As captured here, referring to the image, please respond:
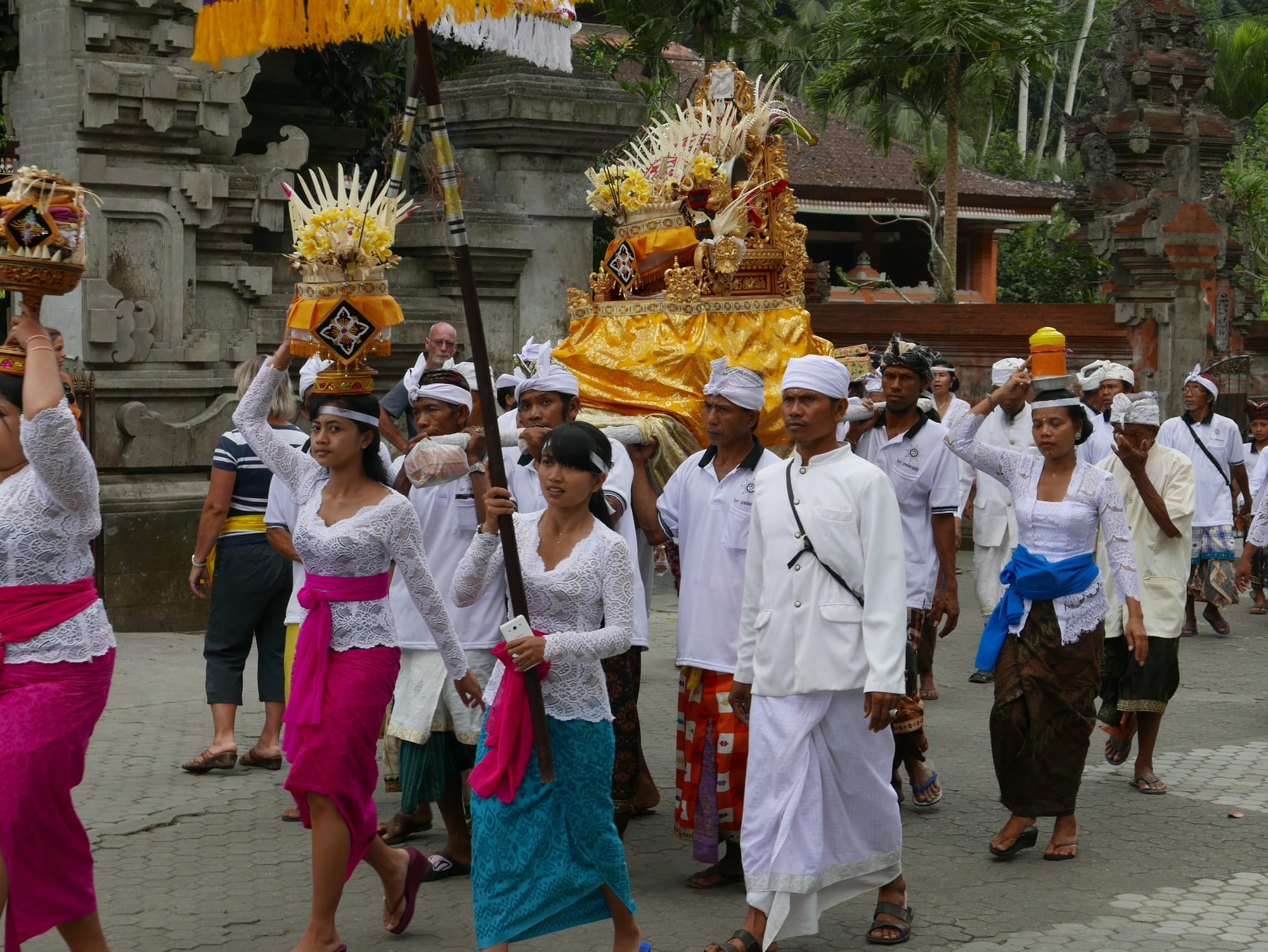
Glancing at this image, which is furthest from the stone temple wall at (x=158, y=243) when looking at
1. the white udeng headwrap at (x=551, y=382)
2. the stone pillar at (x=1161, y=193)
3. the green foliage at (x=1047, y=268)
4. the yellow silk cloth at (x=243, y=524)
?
the green foliage at (x=1047, y=268)

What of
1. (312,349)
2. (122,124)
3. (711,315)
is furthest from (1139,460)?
(122,124)

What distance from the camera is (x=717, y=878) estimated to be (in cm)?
594

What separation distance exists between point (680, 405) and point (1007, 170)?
35019mm

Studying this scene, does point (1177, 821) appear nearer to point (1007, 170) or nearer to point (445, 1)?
point (445, 1)

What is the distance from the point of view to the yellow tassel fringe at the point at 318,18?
472 cm

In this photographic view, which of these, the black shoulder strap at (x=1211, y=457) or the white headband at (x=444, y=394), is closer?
the white headband at (x=444, y=394)

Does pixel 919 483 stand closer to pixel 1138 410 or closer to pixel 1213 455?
pixel 1138 410

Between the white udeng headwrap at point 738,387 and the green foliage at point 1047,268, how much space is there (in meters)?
16.8

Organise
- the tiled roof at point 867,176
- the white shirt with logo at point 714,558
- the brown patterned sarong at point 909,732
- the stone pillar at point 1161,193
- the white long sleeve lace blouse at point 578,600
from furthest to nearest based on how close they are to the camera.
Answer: the tiled roof at point 867,176 → the stone pillar at point 1161,193 → the brown patterned sarong at point 909,732 → the white shirt with logo at point 714,558 → the white long sleeve lace blouse at point 578,600

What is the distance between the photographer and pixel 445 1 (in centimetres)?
469

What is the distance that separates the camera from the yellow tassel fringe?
4.72 m

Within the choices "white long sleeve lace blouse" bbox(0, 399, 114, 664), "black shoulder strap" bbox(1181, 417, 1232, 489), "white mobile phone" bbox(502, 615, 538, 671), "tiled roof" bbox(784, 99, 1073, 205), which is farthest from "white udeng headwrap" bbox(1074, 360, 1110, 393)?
"tiled roof" bbox(784, 99, 1073, 205)

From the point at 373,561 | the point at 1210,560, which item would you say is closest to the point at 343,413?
the point at 373,561

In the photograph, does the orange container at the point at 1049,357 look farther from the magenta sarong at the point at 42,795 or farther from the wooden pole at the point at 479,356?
the magenta sarong at the point at 42,795
